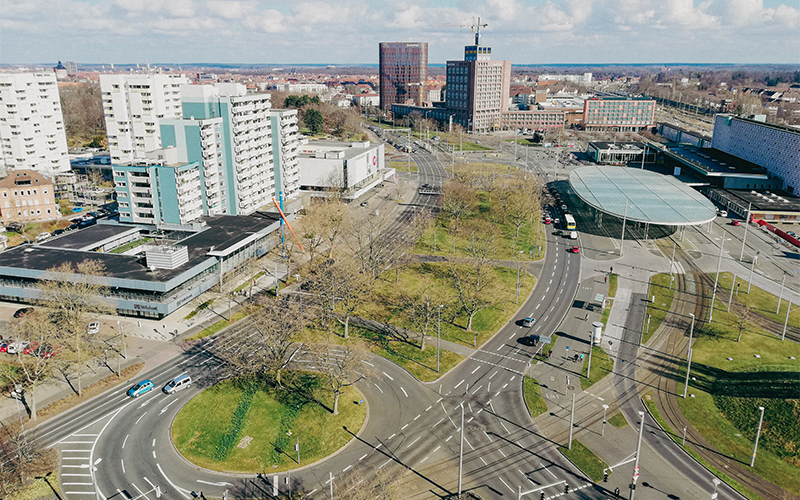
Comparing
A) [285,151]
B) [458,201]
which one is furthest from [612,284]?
[285,151]

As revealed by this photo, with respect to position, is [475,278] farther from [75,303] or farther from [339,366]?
[75,303]

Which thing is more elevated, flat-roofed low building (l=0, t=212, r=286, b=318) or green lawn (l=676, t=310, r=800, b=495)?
flat-roofed low building (l=0, t=212, r=286, b=318)

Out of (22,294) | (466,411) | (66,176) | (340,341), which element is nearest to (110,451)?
(340,341)

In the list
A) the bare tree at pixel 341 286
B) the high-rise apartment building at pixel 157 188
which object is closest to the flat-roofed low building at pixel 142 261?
the high-rise apartment building at pixel 157 188

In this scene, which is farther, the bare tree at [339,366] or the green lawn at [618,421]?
the bare tree at [339,366]

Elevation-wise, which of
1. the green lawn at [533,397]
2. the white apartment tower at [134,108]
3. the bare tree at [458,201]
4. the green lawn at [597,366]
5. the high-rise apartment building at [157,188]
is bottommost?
the green lawn at [533,397]

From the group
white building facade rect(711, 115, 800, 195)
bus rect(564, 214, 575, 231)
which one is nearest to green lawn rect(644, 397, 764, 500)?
bus rect(564, 214, 575, 231)

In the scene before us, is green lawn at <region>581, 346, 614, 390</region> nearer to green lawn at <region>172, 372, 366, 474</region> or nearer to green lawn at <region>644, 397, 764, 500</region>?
green lawn at <region>644, 397, 764, 500</region>

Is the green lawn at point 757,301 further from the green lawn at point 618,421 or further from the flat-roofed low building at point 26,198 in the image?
the flat-roofed low building at point 26,198
